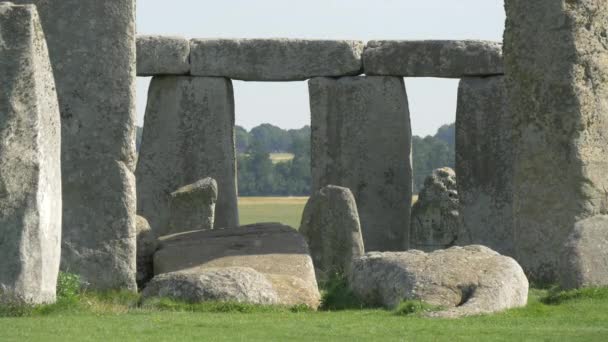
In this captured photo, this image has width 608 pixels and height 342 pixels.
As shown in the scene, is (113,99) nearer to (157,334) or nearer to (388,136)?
(157,334)

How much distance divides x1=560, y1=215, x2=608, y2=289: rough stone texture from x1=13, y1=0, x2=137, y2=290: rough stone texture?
4.67 m

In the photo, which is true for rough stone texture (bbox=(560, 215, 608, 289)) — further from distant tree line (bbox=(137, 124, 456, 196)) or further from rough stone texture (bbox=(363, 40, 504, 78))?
distant tree line (bbox=(137, 124, 456, 196))

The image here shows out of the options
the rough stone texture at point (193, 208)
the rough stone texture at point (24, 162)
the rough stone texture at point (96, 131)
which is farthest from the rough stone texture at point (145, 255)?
the rough stone texture at point (24, 162)

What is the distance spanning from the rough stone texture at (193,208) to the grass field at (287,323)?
6.39 meters

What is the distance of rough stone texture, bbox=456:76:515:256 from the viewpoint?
29938 millimetres

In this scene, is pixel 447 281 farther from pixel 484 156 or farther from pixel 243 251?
pixel 484 156

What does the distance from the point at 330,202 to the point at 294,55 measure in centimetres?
617

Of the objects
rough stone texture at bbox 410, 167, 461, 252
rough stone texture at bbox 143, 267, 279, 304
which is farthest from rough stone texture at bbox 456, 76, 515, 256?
rough stone texture at bbox 143, 267, 279, 304

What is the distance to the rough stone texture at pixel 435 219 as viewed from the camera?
30.4 meters

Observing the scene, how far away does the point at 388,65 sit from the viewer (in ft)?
102

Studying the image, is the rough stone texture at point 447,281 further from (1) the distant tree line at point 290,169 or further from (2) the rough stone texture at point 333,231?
(1) the distant tree line at point 290,169

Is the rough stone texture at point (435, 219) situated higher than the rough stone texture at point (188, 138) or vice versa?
the rough stone texture at point (188, 138)

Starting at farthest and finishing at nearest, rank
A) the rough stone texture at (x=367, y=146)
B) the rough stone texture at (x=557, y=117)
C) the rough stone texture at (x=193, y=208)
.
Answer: the rough stone texture at (x=367, y=146) < the rough stone texture at (x=193, y=208) < the rough stone texture at (x=557, y=117)

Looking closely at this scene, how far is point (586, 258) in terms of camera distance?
65.6ft
